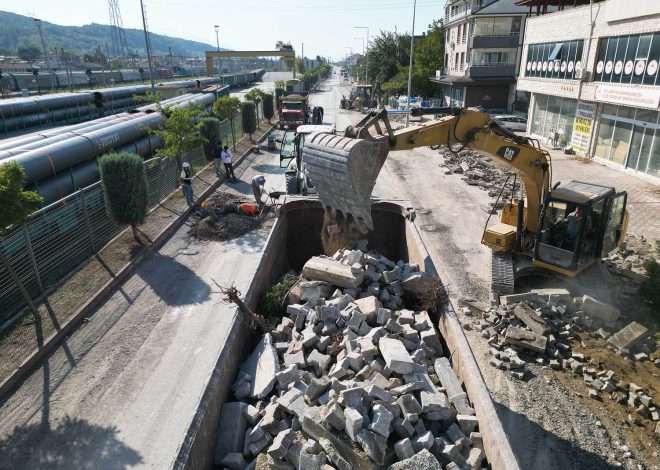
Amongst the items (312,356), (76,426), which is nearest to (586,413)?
(312,356)

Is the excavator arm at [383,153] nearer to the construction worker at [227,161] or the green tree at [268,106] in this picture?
the construction worker at [227,161]

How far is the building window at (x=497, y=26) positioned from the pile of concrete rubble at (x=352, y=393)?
1453 inches

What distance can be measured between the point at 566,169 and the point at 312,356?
19.4m

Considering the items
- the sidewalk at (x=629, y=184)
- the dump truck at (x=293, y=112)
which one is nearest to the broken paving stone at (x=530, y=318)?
the sidewalk at (x=629, y=184)

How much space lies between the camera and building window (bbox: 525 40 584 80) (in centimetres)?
2381

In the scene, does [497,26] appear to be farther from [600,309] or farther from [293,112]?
[600,309]

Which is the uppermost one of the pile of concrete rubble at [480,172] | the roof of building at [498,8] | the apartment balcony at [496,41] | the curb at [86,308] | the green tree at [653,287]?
the roof of building at [498,8]

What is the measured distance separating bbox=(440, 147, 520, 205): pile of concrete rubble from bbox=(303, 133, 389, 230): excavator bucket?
10.4 m

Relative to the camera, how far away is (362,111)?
1848 inches

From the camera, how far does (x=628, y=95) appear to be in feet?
64.1

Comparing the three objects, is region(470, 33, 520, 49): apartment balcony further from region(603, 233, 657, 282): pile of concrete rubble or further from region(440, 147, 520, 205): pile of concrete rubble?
region(603, 233, 657, 282): pile of concrete rubble

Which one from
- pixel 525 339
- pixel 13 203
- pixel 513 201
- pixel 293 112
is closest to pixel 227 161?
pixel 13 203

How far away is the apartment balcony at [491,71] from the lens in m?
38.1

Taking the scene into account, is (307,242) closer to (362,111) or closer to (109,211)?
(109,211)
